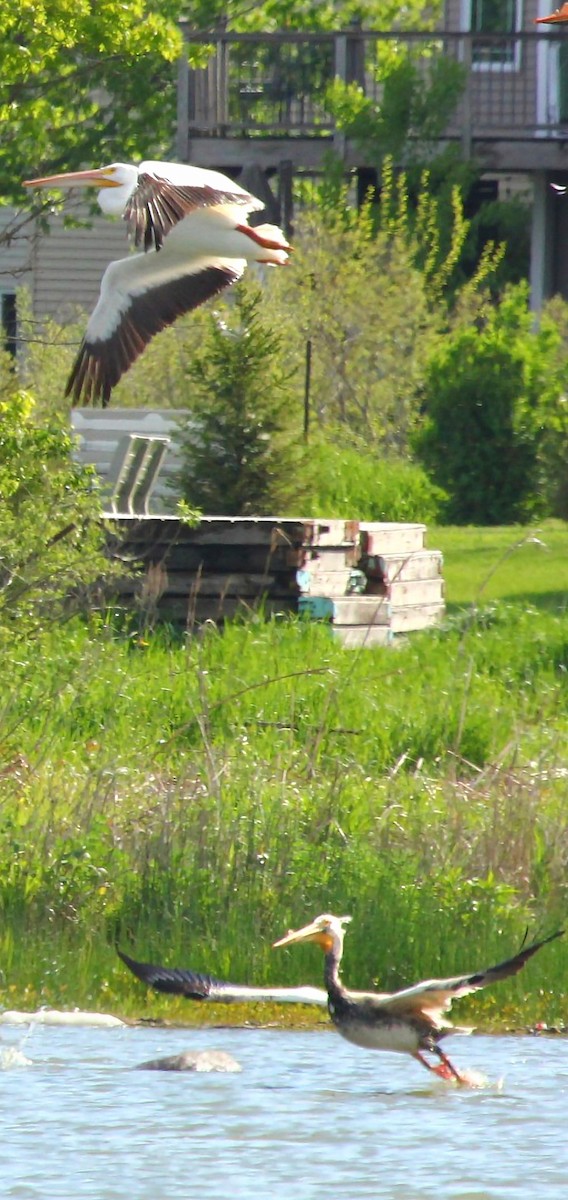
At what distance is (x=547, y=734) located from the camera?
31.3 feet

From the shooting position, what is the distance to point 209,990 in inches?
251

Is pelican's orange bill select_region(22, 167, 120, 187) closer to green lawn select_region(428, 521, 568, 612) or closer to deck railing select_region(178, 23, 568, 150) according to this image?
green lawn select_region(428, 521, 568, 612)

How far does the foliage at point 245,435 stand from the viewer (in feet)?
45.6

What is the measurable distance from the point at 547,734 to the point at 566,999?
84.1 inches

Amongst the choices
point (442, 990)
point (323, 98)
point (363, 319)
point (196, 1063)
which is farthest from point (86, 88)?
point (442, 990)

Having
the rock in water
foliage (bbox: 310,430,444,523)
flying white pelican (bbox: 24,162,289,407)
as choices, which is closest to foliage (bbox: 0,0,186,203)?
foliage (bbox: 310,430,444,523)

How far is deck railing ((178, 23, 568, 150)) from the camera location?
24.5m

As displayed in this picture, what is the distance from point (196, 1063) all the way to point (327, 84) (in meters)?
20.6

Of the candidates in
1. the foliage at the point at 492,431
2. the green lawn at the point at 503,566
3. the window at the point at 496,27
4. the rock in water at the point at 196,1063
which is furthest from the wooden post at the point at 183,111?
the rock in water at the point at 196,1063

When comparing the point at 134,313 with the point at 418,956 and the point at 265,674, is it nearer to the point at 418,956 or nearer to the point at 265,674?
the point at 265,674

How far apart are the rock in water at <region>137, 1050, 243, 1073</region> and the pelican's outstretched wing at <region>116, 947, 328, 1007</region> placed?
0.23 metres

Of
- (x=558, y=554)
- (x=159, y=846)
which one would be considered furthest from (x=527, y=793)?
(x=558, y=554)

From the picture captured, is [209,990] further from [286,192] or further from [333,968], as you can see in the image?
[286,192]

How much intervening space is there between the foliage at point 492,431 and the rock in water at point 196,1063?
1060 centimetres
